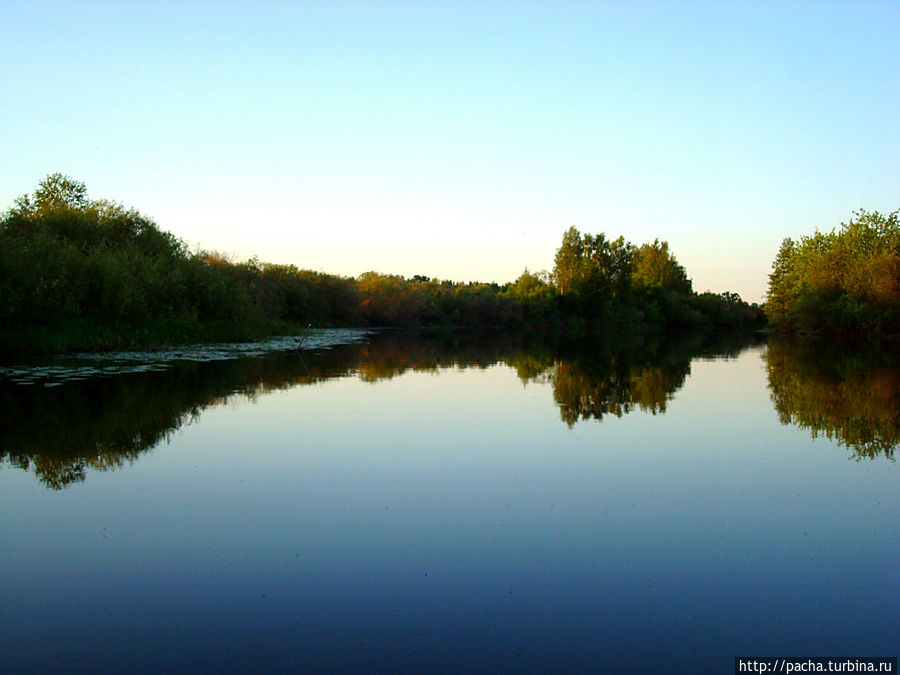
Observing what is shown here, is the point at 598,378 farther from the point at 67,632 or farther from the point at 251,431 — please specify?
the point at 67,632

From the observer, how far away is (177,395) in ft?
42.9

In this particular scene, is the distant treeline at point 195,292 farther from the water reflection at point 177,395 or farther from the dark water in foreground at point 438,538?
the dark water in foreground at point 438,538

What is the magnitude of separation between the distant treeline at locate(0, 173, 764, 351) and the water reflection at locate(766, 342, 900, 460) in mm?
21558

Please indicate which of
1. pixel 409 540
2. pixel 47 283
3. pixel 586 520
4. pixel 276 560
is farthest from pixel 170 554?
pixel 47 283

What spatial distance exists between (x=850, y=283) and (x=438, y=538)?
49.9 m

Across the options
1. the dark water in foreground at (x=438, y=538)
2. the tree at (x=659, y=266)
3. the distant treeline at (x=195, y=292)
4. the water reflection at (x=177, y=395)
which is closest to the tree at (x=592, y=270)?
the distant treeline at (x=195, y=292)

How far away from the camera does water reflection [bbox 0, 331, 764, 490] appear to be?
8367 mm

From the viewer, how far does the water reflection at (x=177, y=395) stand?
837 centimetres

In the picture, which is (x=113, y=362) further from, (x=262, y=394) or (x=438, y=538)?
(x=438, y=538)

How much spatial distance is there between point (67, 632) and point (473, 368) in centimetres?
1773

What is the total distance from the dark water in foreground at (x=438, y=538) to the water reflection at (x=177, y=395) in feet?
0.32

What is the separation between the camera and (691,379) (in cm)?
1862

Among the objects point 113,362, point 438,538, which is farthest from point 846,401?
point 113,362

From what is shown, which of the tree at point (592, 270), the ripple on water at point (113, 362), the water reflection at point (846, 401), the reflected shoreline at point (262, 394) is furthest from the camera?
the tree at point (592, 270)
